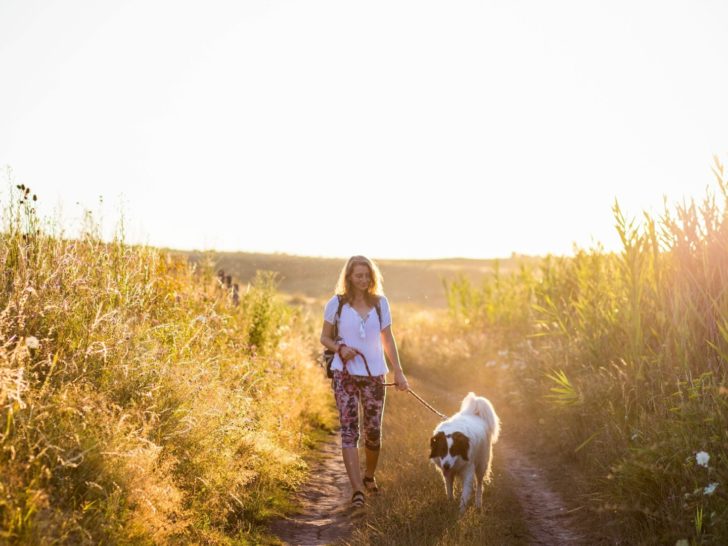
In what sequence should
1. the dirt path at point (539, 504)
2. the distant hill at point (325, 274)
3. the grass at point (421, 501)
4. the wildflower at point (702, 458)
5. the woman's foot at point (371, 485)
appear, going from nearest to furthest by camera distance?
1. the wildflower at point (702, 458)
2. the grass at point (421, 501)
3. the dirt path at point (539, 504)
4. the woman's foot at point (371, 485)
5. the distant hill at point (325, 274)

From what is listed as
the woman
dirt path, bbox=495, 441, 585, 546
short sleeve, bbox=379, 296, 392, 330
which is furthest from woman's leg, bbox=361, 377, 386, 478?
dirt path, bbox=495, 441, 585, 546

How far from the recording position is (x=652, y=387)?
24.5 feet

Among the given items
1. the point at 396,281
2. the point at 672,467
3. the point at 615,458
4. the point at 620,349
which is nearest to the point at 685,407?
the point at 672,467

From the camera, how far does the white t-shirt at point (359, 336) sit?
24.0ft

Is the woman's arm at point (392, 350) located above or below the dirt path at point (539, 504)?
above

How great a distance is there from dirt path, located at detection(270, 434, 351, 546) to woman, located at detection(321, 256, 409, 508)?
1.44ft

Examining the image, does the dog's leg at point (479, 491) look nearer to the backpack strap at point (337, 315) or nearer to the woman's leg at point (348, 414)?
the woman's leg at point (348, 414)

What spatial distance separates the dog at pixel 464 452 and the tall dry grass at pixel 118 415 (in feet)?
5.99

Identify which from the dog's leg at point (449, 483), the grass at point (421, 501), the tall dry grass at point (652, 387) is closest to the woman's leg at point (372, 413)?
the grass at point (421, 501)

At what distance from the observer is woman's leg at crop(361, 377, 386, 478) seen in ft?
24.2

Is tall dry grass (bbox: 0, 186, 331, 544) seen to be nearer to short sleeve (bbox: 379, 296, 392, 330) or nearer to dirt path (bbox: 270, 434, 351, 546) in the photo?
dirt path (bbox: 270, 434, 351, 546)

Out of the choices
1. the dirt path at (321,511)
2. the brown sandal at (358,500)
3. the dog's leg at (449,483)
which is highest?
the dog's leg at (449,483)

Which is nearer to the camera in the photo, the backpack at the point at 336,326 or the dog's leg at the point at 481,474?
the dog's leg at the point at 481,474

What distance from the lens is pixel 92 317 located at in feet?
21.4
